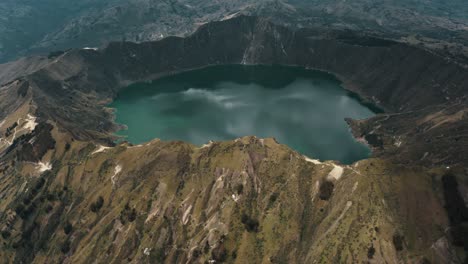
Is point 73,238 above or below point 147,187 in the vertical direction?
below

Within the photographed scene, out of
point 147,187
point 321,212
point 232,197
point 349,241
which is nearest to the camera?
point 349,241

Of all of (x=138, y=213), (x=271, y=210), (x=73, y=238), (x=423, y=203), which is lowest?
(x=73, y=238)

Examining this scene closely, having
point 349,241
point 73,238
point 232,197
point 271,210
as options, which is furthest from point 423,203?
point 73,238

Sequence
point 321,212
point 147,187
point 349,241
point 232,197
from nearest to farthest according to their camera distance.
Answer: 1. point 349,241
2. point 321,212
3. point 232,197
4. point 147,187

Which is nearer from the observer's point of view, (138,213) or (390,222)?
(390,222)

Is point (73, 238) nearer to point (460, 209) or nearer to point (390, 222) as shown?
point (390, 222)

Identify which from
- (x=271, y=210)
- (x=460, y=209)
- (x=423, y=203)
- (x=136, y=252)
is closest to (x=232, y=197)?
(x=271, y=210)

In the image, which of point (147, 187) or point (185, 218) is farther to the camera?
point (147, 187)

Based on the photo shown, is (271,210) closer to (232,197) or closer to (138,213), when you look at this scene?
(232,197)

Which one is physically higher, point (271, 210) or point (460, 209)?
point (460, 209)
